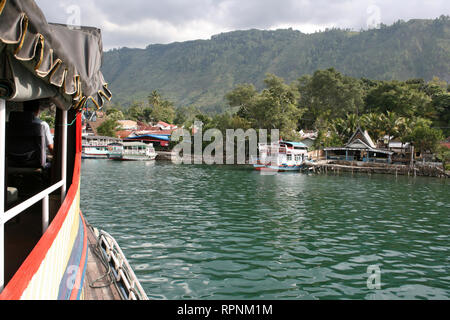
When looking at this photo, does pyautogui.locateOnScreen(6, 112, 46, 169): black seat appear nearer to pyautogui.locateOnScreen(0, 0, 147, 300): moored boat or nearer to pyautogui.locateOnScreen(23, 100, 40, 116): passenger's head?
pyautogui.locateOnScreen(0, 0, 147, 300): moored boat

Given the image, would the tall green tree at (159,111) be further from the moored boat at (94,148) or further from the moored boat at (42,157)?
the moored boat at (42,157)

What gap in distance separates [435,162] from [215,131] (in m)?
33.6

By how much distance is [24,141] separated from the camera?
5129 mm

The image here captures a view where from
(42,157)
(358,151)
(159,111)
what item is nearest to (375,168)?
(358,151)

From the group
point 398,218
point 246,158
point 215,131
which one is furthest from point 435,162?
point 398,218

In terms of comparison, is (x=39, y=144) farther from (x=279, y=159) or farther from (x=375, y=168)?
(x=375, y=168)

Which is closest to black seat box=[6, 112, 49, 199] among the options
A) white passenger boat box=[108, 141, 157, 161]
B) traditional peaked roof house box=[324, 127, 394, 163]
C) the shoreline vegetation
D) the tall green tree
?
the shoreline vegetation

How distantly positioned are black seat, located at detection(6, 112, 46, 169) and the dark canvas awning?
1656 millimetres

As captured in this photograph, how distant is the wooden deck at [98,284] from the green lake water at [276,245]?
5.81 feet

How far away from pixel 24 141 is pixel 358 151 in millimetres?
61283

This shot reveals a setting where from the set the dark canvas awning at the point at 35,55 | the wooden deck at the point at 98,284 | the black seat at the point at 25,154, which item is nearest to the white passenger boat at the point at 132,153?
the wooden deck at the point at 98,284

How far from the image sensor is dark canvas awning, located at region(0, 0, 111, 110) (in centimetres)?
195

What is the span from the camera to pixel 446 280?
342 inches

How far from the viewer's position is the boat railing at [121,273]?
502 centimetres
